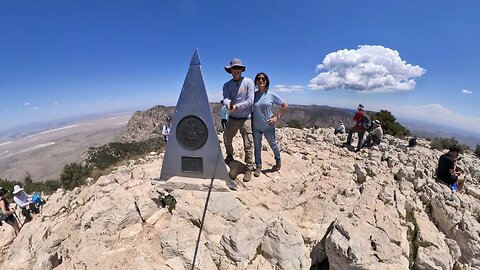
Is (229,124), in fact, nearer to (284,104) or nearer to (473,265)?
→ (284,104)

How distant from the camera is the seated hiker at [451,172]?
709cm

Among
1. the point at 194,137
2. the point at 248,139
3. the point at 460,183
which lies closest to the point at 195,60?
the point at 194,137

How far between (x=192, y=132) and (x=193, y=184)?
119 cm

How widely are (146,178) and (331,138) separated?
7989mm

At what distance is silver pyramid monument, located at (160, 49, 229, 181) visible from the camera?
223 inches

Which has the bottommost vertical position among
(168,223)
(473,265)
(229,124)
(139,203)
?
(473,265)

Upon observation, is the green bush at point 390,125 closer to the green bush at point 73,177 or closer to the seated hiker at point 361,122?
the seated hiker at point 361,122

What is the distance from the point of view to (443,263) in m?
4.52

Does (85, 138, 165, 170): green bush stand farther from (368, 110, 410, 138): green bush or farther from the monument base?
(368, 110, 410, 138): green bush

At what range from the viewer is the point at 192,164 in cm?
598

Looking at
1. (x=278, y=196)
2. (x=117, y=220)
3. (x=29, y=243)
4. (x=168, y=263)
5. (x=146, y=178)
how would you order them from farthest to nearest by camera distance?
(x=146, y=178)
(x=278, y=196)
(x=29, y=243)
(x=117, y=220)
(x=168, y=263)

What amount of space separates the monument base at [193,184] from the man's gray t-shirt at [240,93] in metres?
1.70

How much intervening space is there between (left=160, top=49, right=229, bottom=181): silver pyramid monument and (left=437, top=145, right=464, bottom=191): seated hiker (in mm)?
6320

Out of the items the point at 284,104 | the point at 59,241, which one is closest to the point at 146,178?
the point at 59,241
